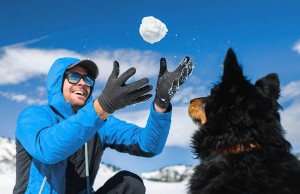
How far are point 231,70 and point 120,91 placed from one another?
102 centimetres

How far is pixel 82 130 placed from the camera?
11.3 feet

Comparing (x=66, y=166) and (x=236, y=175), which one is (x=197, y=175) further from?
(x=66, y=166)

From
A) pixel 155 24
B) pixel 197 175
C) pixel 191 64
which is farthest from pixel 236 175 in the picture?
pixel 155 24

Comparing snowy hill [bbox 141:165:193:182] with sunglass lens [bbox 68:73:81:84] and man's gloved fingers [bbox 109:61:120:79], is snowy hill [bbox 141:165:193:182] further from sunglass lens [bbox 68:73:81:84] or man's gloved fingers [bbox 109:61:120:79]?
man's gloved fingers [bbox 109:61:120:79]

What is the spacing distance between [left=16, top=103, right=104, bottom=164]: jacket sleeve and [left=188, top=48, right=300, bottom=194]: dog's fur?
1.10 metres

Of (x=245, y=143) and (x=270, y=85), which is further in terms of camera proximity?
(x=270, y=85)

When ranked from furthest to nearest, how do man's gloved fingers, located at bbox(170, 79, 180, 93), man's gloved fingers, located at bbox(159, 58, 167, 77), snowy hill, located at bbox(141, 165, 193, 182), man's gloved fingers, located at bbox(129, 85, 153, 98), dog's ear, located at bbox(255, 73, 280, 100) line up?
snowy hill, located at bbox(141, 165, 193, 182) → man's gloved fingers, located at bbox(159, 58, 167, 77) → man's gloved fingers, located at bbox(170, 79, 180, 93) → man's gloved fingers, located at bbox(129, 85, 153, 98) → dog's ear, located at bbox(255, 73, 280, 100)

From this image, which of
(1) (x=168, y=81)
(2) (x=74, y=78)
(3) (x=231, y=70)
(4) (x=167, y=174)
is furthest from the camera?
(4) (x=167, y=174)

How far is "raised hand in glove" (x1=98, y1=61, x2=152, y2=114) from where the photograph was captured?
3.44 m

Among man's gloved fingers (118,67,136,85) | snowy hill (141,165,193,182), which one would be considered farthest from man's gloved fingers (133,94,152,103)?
snowy hill (141,165,193,182)

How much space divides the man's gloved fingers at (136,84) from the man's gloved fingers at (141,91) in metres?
0.06

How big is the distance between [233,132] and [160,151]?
1.59 m

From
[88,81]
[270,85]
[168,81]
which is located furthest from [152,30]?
[270,85]

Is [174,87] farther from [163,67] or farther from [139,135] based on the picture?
[139,135]
